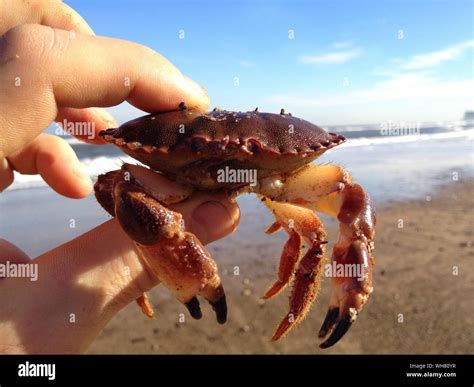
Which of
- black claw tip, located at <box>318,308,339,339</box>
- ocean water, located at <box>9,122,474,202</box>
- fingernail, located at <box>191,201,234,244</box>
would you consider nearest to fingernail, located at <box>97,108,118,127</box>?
fingernail, located at <box>191,201,234,244</box>

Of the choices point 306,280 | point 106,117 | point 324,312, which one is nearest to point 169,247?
point 306,280

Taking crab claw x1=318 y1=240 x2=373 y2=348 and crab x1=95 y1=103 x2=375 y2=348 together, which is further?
crab claw x1=318 y1=240 x2=373 y2=348

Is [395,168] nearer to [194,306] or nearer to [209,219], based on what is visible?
[209,219]

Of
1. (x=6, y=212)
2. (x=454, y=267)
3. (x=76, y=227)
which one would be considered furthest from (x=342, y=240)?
(x=6, y=212)

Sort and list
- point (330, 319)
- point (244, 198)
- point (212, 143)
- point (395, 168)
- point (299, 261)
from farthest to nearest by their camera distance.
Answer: point (395, 168) → point (244, 198) → point (299, 261) → point (330, 319) → point (212, 143)

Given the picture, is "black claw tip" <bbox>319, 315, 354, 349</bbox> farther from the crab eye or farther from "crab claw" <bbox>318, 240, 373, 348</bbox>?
the crab eye

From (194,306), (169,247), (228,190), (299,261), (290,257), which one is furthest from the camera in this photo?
(290,257)
